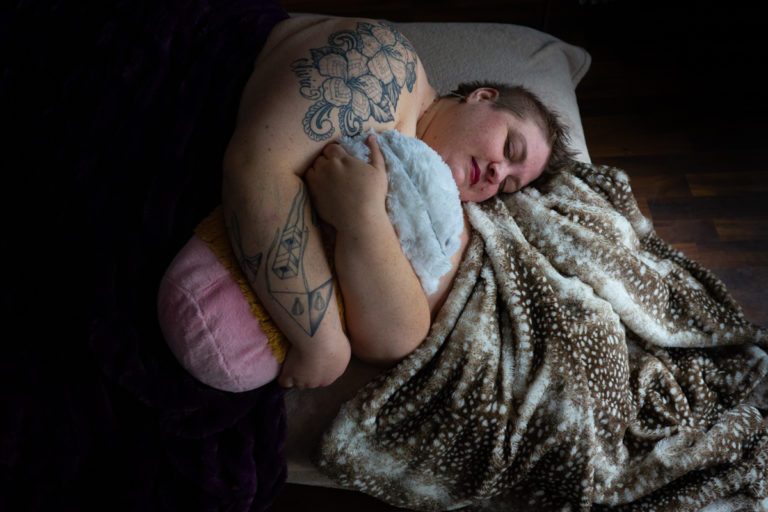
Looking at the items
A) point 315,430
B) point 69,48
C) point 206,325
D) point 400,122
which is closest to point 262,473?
point 315,430

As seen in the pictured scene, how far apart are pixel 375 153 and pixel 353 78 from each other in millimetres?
127

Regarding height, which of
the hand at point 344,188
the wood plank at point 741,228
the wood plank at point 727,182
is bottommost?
the wood plank at point 741,228

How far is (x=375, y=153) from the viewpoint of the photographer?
1.02 metres

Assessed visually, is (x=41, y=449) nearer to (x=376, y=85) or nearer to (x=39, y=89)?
(x=39, y=89)

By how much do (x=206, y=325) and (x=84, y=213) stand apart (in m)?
0.28

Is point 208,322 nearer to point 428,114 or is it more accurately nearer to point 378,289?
point 378,289

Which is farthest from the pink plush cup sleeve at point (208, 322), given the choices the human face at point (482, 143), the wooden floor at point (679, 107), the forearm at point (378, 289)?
the wooden floor at point (679, 107)

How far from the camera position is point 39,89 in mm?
1060

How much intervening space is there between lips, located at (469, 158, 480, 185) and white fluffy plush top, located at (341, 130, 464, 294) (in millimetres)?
172

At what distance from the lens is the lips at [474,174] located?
1.23m

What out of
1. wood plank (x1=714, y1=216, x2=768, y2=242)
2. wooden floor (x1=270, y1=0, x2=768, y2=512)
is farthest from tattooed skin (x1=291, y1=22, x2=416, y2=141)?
wood plank (x1=714, y1=216, x2=768, y2=242)

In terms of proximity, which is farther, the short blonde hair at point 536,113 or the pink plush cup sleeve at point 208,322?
the short blonde hair at point 536,113

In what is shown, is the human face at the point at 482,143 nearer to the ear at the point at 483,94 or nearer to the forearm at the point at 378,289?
the ear at the point at 483,94

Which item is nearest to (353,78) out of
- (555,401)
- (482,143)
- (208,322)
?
(482,143)
